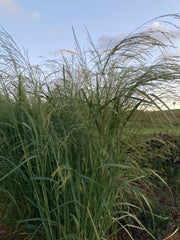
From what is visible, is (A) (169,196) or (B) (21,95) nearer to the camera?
(B) (21,95)

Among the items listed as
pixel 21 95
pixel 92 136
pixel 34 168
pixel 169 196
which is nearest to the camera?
pixel 92 136

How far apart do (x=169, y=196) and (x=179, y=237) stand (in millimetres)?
704

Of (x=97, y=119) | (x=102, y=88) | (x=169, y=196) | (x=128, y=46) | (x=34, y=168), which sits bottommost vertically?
(x=169, y=196)

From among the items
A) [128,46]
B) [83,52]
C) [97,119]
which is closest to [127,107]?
[97,119]

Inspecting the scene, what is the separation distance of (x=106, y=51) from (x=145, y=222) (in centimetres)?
161

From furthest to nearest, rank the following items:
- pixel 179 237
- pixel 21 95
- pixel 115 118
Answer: pixel 179 237 < pixel 21 95 < pixel 115 118

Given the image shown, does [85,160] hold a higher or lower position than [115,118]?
lower

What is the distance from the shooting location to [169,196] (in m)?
2.97

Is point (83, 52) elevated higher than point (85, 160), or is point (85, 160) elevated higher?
point (83, 52)

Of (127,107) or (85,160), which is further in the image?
(127,107)

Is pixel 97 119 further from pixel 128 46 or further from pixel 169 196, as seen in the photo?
pixel 169 196

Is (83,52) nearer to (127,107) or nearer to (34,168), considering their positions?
(127,107)

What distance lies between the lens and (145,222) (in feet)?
7.93

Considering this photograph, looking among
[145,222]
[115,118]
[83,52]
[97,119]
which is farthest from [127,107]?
[145,222]
